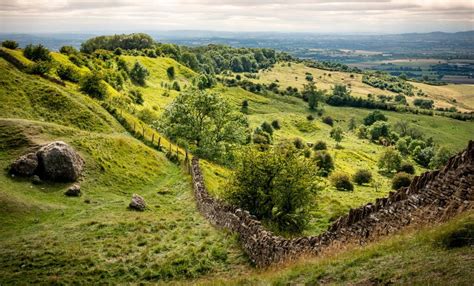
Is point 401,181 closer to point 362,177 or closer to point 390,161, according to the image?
point 362,177

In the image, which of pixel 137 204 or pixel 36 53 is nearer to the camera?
pixel 137 204

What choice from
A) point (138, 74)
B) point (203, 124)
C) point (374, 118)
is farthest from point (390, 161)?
point (138, 74)

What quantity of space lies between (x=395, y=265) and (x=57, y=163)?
32125mm

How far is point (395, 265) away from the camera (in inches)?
477

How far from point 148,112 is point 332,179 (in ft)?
139

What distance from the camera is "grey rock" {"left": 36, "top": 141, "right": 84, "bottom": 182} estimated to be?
3641cm

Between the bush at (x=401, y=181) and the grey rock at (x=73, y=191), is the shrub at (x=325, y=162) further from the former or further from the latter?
the grey rock at (x=73, y=191)

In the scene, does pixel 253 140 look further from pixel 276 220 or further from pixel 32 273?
pixel 32 273

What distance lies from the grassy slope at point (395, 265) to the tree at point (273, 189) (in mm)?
20034

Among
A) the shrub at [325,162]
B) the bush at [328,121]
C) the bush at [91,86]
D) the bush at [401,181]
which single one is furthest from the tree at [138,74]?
the bush at [401,181]

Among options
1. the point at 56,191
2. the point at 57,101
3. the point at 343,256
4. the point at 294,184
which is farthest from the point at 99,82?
the point at 343,256

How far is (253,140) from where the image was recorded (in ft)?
375

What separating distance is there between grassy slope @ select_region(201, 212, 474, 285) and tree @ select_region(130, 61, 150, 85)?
132 m

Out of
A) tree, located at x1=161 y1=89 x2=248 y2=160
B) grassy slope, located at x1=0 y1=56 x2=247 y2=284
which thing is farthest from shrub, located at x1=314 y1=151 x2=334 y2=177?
grassy slope, located at x1=0 y1=56 x2=247 y2=284
